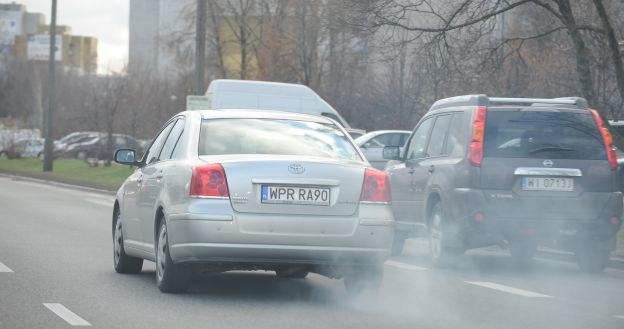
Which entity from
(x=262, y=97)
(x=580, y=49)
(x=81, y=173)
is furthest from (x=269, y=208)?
(x=81, y=173)

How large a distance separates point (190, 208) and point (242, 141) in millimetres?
954

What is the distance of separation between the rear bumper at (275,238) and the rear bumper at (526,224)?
3.25m

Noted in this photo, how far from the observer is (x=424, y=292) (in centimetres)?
1194

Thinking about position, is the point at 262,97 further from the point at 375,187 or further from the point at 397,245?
the point at 375,187

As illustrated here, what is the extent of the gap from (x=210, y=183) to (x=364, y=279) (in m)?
1.50

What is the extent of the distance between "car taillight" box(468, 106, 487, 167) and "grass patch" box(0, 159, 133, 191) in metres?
23.1

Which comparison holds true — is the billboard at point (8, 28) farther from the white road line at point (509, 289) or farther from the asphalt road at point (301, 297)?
the white road line at point (509, 289)

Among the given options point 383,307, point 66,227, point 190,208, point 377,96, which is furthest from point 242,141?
point 377,96

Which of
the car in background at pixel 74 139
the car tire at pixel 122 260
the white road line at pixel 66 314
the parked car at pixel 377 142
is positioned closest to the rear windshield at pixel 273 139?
the white road line at pixel 66 314

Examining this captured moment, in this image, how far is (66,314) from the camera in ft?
31.5

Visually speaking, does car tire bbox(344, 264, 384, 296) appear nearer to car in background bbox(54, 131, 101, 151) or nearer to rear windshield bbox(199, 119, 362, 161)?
rear windshield bbox(199, 119, 362, 161)

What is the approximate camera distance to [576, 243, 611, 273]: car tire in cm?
1424

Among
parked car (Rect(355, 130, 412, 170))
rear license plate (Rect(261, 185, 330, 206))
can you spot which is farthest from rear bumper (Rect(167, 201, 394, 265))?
parked car (Rect(355, 130, 412, 170))

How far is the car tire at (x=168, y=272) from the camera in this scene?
11.0m
